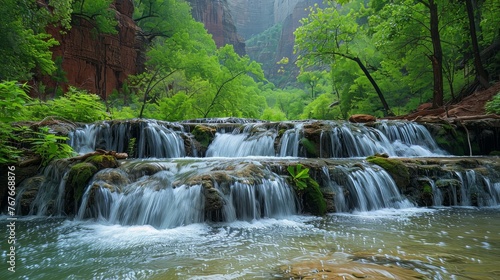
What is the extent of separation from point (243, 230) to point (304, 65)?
1546 cm

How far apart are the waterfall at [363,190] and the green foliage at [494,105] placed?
787 cm

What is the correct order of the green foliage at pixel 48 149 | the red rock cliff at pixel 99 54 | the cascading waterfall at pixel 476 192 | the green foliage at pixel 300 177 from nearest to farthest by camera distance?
the green foliage at pixel 300 177 < the cascading waterfall at pixel 476 192 < the green foliage at pixel 48 149 < the red rock cliff at pixel 99 54

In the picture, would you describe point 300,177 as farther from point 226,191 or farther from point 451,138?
point 451,138

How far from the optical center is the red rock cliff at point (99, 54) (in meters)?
22.5

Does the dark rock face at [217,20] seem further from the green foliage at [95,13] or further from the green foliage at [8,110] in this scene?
the green foliage at [8,110]

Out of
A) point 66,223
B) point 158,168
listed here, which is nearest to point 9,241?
point 66,223

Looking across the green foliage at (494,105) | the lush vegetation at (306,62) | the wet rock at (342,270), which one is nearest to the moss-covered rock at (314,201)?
the wet rock at (342,270)

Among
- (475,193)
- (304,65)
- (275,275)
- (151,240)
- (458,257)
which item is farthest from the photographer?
(304,65)

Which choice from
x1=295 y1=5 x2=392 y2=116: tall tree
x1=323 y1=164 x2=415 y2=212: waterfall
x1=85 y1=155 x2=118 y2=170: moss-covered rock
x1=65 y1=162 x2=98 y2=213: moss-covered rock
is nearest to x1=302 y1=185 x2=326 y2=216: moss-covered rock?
x1=323 y1=164 x2=415 y2=212: waterfall

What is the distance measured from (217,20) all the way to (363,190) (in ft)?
231

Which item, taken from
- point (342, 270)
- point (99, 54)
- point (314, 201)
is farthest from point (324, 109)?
point (342, 270)

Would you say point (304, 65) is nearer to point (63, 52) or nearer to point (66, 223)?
point (66, 223)

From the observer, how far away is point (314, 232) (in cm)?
434

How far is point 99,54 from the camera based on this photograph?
24797mm
